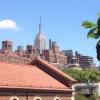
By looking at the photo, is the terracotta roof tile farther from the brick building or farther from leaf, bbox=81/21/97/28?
leaf, bbox=81/21/97/28

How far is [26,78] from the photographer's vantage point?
4338cm

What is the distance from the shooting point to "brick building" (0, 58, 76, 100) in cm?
3994

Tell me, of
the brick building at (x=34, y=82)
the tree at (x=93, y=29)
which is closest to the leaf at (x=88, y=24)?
the tree at (x=93, y=29)

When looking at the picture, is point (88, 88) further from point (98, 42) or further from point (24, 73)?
point (98, 42)

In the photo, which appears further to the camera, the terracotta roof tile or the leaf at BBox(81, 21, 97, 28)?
the terracotta roof tile

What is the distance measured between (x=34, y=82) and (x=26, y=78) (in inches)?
37.6

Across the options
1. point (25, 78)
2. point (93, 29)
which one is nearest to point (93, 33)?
point (93, 29)

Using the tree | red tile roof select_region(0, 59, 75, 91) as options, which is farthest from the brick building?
the tree

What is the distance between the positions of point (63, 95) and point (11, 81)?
8.95 m

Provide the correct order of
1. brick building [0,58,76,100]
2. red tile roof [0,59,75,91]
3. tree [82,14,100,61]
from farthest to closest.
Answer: red tile roof [0,59,75,91] < brick building [0,58,76,100] < tree [82,14,100,61]

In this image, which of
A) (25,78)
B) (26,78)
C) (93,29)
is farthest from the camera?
(26,78)

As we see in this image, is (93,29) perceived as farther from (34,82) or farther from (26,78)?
(26,78)

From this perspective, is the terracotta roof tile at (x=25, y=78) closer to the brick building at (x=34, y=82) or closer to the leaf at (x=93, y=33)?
the brick building at (x=34, y=82)

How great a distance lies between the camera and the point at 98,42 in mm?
4762
